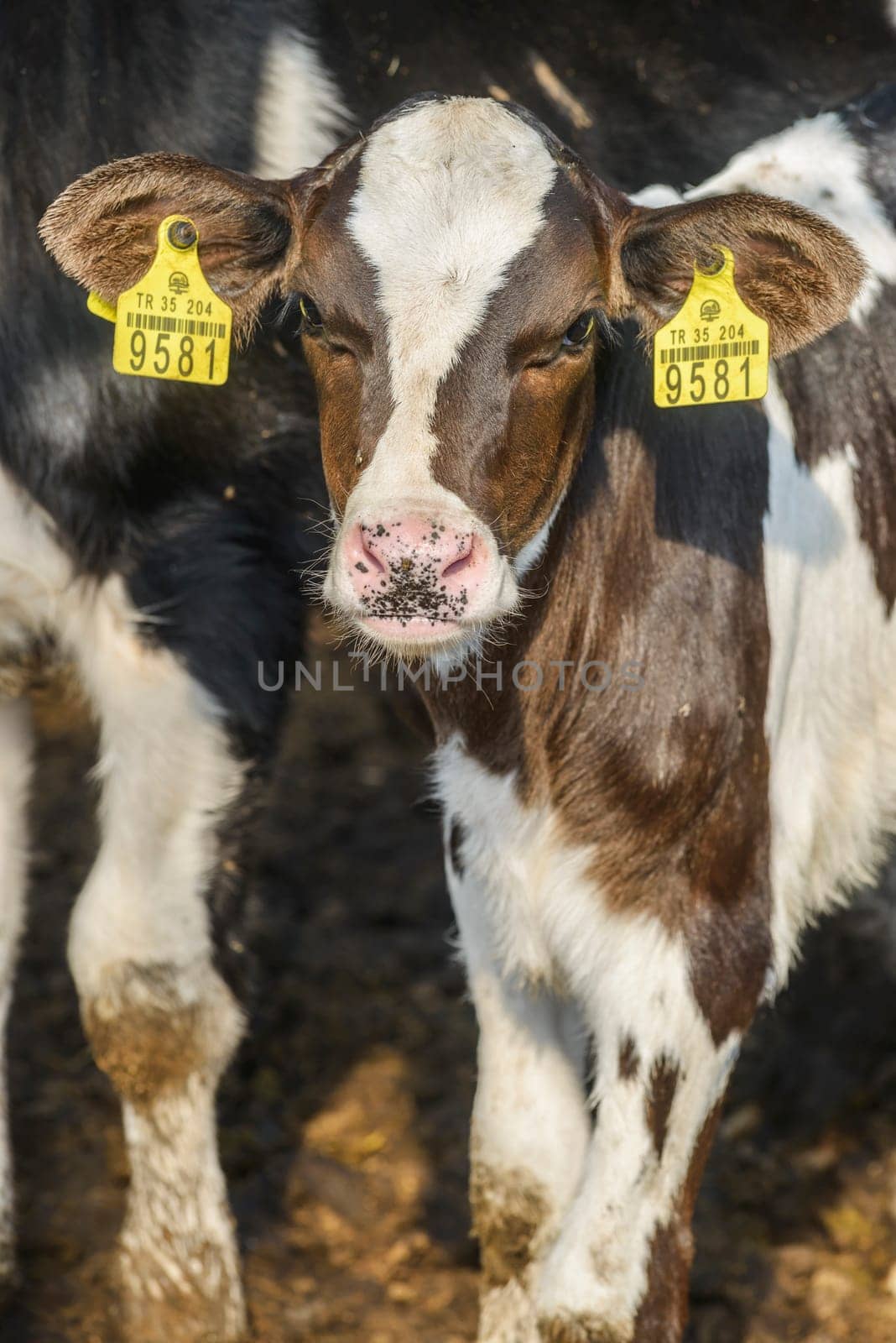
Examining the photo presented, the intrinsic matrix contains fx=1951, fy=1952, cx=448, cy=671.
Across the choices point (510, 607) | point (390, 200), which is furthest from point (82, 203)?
point (510, 607)

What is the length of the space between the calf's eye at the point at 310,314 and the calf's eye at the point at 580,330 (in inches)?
19.9

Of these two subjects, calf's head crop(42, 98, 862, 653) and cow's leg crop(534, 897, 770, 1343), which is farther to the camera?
cow's leg crop(534, 897, 770, 1343)

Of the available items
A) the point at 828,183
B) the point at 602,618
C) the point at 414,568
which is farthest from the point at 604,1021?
the point at 828,183

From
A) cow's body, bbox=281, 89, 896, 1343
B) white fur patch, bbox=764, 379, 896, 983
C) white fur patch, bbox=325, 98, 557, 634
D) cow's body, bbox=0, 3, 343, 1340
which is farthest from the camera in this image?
cow's body, bbox=0, 3, 343, 1340

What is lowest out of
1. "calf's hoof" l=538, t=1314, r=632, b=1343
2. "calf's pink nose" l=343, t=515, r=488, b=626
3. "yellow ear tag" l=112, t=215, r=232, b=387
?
"calf's hoof" l=538, t=1314, r=632, b=1343

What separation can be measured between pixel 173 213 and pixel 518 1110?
224 centimetres

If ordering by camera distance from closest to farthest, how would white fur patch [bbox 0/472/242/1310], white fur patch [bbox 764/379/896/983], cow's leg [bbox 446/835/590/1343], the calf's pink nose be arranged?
the calf's pink nose → white fur patch [bbox 764/379/896/983] → cow's leg [bbox 446/835/590/1343] → white fur patch [bbox 0/472/242/1310]

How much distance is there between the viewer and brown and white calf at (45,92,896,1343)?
378 cm

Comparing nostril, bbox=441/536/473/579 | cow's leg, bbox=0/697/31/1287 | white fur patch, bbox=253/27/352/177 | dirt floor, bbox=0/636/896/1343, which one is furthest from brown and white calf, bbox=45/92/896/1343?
cow's leg, bbox=0/697/31/1287

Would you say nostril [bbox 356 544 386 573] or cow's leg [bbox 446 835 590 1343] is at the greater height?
nostril [bbox 356 544 386 573]

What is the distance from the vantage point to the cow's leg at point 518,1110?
4.69 metres

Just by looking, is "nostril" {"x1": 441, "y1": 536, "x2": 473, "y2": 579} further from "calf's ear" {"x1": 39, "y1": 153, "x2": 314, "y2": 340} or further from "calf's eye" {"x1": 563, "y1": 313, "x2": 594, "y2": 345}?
"calf's ear" {"x1": 39, "y1": 153, "x2": 314, "y2": 340}

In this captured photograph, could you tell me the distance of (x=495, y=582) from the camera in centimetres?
362

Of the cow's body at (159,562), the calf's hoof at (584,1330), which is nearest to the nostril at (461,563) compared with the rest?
the cow's body at (159,562)
